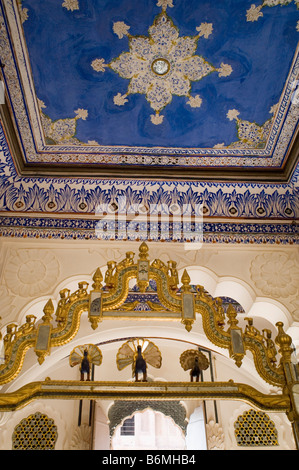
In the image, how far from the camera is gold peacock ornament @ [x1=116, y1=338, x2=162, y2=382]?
2148 millimetres

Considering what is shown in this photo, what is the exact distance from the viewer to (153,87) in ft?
11.0

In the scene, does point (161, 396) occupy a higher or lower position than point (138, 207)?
lower

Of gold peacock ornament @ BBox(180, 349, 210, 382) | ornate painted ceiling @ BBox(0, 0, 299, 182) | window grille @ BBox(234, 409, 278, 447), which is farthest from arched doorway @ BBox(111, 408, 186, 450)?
gold peacock ornament @ BBox(180, 349, 210, 382)

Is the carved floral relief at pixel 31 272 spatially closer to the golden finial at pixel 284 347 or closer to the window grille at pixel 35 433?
the golden finial at pixel 284 347

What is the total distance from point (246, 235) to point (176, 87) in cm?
146

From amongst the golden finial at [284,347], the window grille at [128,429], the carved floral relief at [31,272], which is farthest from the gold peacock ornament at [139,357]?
the window grille at [128,429]

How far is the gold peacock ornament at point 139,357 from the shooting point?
215 centimetres

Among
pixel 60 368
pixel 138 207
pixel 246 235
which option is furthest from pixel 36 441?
pixel 246 235

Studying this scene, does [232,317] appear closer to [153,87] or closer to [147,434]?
[153,87]

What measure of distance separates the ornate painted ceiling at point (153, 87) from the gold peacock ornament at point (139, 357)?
1991mm

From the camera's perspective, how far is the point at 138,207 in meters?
3.98

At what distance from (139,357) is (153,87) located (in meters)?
2.15
